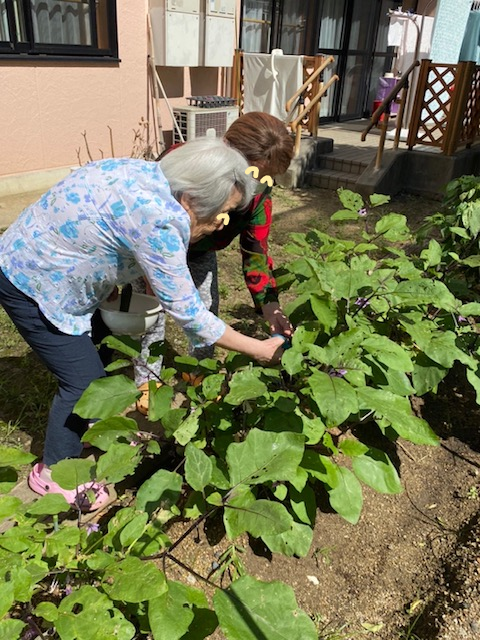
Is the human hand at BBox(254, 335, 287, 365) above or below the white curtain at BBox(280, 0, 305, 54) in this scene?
below

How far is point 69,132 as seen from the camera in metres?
6.22

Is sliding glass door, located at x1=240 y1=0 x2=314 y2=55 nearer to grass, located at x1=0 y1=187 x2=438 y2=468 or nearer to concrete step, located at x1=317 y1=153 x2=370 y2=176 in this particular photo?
concrete step, located at x1=317 y1=153 x2=370 y2=176

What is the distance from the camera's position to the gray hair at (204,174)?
1.56 metres

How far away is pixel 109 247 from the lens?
1668mm

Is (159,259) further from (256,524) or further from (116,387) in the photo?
(256,524)

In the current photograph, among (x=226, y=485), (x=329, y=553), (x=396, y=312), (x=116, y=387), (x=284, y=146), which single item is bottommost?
(x=329, y=553)

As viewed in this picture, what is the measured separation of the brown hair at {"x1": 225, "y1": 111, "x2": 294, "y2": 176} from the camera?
6.80 feet

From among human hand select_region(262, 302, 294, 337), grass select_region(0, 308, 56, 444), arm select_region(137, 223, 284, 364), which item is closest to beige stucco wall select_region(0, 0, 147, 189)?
grass select_region(0, 308, 56, 444)

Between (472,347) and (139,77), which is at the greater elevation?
(139,77)

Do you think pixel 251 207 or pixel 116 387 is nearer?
pixel 116 387

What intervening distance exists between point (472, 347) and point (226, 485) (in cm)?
119

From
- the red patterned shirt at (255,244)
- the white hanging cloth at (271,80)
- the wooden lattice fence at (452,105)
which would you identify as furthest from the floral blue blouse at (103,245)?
the wooden lattice fence at (452,105)

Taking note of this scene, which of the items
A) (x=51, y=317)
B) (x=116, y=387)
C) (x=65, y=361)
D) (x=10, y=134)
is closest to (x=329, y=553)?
(x=116, y=387)

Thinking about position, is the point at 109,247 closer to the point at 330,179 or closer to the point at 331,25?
the point at 330,179
